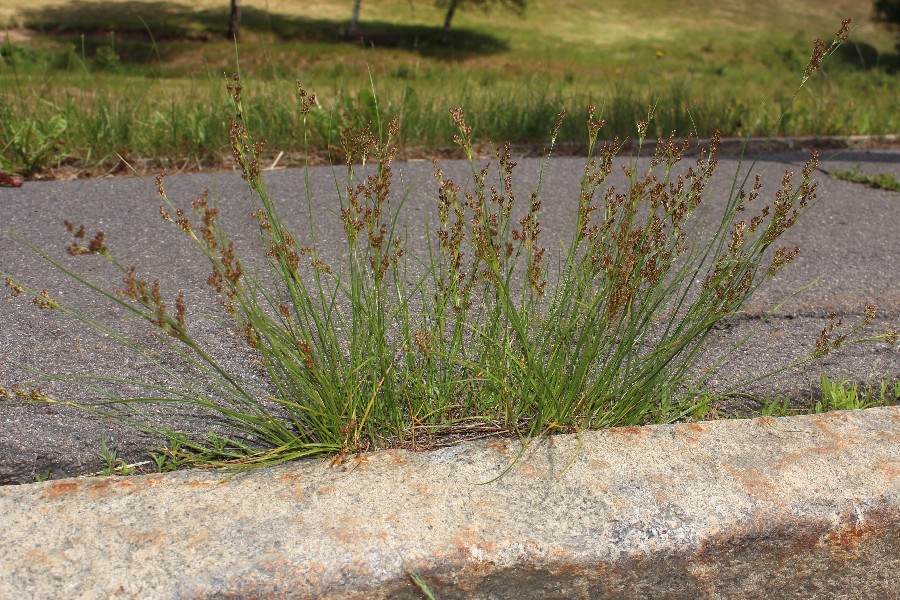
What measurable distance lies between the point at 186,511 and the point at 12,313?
1.18m

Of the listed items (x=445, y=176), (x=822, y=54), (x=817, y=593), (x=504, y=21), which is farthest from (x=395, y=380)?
(x=504, y=21)

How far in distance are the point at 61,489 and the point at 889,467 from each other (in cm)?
164

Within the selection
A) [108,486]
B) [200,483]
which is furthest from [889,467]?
[108,486]

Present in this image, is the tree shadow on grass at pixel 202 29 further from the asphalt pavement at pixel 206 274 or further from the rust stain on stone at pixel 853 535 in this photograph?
the rust stain on stone at pixel 853 535

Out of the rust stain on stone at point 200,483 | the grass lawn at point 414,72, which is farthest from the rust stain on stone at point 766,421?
the rust stain on stone at point 200,483

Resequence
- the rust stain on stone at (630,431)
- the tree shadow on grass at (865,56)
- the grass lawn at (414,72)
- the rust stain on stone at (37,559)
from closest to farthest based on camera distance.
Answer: the rust stain on stone at (37,559) < the rust stain on stone at (630,431) < the grass lawn at (414,72) < the tree shadow on grass at (865,56)

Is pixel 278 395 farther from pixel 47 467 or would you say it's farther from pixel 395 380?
pixel 47 467

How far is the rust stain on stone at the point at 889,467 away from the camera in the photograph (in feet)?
5.79

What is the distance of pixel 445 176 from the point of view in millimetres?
4039

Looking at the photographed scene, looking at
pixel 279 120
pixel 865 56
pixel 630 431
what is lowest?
pixel 630 431

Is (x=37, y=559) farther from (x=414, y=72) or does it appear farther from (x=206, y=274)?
(x=414, y=72)

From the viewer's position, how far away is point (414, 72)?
5934 mm

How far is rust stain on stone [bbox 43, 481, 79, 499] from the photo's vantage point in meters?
1.62

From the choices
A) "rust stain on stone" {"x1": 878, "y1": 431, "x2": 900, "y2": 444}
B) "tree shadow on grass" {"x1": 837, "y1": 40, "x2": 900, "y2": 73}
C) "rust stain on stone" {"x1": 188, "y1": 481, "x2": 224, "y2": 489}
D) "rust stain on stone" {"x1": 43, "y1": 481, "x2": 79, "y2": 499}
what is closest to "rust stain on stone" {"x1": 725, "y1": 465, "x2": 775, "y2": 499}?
"rust stain on stone" {"x1": 878, "y1": 431, "x2": 900, "y2": 444}
